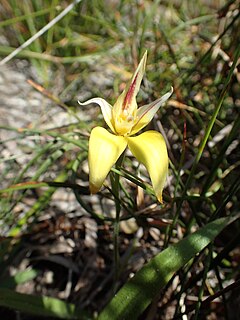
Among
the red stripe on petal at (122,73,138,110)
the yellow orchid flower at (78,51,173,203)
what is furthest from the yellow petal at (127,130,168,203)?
the red stripe on petal at (122,73,138,110)

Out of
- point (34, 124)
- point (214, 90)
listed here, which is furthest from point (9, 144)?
point (214, 90)

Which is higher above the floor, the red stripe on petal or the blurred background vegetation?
the red stripe on petal

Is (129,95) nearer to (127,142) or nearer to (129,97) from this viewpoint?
(129,97)

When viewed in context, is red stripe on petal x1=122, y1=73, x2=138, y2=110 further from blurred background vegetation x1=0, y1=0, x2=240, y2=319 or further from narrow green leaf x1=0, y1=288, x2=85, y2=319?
narrow green leaf x1=0, y1=288, x2=85, y2=319

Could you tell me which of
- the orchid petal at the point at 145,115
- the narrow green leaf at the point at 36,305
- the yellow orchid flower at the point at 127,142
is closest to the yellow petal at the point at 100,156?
the yellow orchid flower at the point at 127,142

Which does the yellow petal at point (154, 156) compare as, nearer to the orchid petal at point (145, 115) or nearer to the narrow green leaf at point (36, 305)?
the orchid petal at point (145, 115)

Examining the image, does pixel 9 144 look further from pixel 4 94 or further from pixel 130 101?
pixel 130 101
